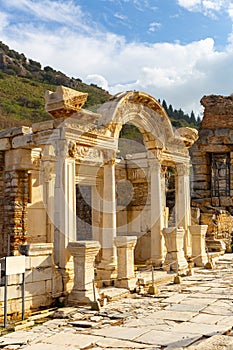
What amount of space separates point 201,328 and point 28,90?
4652 cm

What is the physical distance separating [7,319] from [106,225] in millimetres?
3831

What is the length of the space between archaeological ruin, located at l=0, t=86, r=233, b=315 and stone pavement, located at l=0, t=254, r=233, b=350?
0.84 metres

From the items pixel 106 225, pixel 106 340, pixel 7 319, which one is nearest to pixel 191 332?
pixel 106 340

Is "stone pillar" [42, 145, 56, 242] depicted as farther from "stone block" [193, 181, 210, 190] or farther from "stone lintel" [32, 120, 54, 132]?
"stone block" [193, 181, 210, 190]

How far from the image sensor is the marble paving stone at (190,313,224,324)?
723cm

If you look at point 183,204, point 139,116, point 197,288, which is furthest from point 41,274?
point 183,204

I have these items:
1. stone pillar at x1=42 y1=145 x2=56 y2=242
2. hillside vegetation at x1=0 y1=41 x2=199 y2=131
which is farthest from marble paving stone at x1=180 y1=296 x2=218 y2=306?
hillside vegetation at x1=0 y1=41 x2=199 y2=131

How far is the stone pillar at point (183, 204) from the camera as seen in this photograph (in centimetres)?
1410

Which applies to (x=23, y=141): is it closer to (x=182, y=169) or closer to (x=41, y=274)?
(x=41, y=274)

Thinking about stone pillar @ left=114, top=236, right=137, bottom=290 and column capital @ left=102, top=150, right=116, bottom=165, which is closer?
stone pillar @ left=114, top=236, right=137, bottom=290

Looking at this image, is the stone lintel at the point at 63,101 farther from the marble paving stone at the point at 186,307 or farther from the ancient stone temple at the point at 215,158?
the ancient stone temple at the point at 215,158

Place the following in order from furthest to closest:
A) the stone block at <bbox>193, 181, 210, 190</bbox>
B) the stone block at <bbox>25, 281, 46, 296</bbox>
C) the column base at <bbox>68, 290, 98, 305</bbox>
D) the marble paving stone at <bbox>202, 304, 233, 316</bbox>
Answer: the stone block at <bbox>193, 181, 210, 190</bbox> < the column base at <bbox>68, 290, 98, 305</bbox> < the stone block at <bbox>25, 281, 46, 296</bbox> < the marble paving stone at <bbox>202, 304, 233, 316</bbox>

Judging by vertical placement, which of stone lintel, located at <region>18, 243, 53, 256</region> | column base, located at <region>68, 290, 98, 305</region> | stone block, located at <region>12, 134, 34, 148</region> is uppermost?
stone block, located at <region>12, 134, 34, 148</region>

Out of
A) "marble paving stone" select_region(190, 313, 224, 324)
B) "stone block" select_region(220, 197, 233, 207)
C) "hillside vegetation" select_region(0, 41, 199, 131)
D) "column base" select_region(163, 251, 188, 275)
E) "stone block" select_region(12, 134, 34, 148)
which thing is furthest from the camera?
"hillside vegetation" select_region(0, 41, 199, 131)
